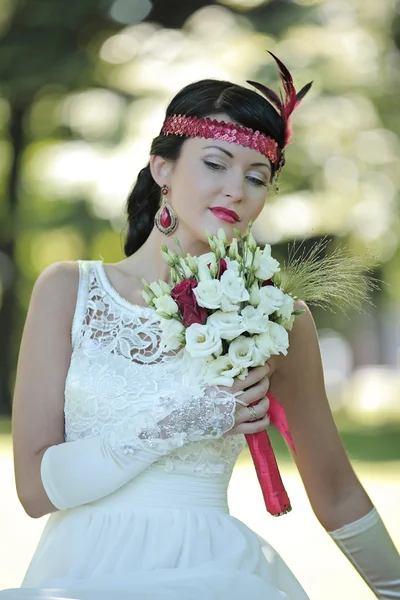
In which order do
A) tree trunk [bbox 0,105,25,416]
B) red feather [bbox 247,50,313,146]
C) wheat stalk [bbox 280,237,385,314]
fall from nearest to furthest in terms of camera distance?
wheat stalk [bbox 280,237,385,314], red feather [bbox 247,50,313,146], tree trunk [bbox 0,105,25,416]

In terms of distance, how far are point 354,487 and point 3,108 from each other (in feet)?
59.1

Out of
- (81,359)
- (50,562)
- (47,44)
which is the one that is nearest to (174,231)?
(81,359)

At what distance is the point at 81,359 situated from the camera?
3.33 metres

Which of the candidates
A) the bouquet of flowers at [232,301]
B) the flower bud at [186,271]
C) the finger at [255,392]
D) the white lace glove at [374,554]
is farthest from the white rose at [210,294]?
the white lace glove at [374,554]

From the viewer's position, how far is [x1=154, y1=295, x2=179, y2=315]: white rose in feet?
9.85

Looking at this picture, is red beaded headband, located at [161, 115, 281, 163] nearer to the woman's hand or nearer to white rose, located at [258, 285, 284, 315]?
white rose, located at [258, 285, 284, 315]

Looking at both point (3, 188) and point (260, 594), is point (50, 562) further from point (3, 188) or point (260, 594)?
point (3, 188)

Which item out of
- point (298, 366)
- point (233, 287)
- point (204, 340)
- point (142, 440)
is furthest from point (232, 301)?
point (298, 366)

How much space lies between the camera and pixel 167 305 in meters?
3.00

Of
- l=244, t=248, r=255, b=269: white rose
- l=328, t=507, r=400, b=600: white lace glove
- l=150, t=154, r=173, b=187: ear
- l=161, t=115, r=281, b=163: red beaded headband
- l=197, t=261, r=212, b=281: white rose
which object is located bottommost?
l=328, t=507, r=400, b=600: white lace glove

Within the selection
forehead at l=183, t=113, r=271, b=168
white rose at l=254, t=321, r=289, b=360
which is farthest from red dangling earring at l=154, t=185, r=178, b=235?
white rose at l=254, t=321, r=289, b=360

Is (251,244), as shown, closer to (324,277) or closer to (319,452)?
(324,277)

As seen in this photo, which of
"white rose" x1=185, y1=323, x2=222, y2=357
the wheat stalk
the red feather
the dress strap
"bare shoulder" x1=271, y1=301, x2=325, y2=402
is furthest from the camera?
"bare shoulder" x1=271, y1=301, x2=325, y2=402

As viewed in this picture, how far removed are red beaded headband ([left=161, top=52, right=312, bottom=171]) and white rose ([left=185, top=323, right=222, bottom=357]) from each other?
0.81 meters
